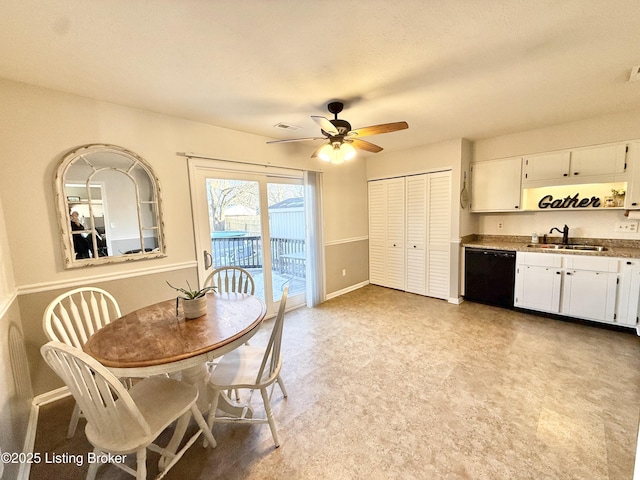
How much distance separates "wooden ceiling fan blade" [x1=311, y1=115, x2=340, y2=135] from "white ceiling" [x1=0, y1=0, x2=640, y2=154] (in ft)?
1.01

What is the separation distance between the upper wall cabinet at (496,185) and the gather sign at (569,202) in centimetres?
30

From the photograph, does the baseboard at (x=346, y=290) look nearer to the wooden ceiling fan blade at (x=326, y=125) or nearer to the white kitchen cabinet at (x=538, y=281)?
the white kitchen cabinet at (x=538, y=281)

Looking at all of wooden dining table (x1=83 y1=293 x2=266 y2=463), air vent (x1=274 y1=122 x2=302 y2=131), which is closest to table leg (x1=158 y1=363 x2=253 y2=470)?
wooden dining table (x1=83 y1=293 x2=266 y2=463)

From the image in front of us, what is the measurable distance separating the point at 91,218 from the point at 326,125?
84.9 inches

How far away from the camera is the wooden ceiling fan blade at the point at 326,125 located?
204cm

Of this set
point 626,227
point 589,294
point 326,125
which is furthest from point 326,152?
point 626,227

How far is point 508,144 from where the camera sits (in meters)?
3.75

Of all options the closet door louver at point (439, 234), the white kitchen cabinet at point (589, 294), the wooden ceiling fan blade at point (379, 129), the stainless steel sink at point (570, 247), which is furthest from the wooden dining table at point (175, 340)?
the stainless steel sink at point (570, 247)

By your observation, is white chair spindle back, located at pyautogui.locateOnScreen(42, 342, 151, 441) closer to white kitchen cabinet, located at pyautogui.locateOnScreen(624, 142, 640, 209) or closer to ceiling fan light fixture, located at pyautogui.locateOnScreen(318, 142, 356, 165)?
ceiling fan light fixture, located at pyautogui.locateOnScreen(318, 142, 356, 165)

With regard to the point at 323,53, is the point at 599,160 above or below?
below

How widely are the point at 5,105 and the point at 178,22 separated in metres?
1.63

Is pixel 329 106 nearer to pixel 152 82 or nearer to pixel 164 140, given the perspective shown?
pixel 152 82

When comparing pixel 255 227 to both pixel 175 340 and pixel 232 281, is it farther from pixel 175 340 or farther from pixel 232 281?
pixel 175 340

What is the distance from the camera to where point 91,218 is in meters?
2.28
